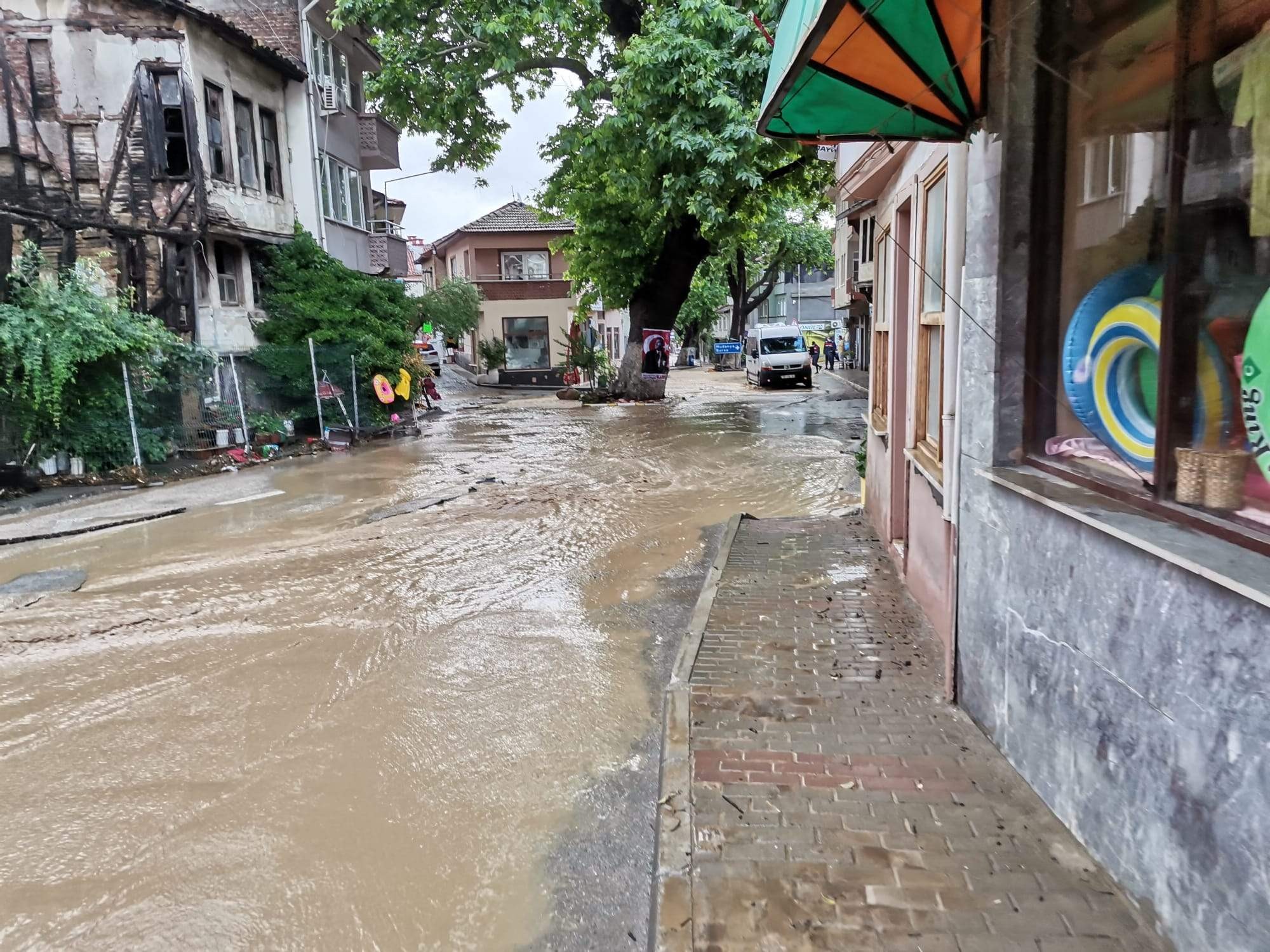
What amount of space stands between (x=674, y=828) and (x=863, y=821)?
78 cm

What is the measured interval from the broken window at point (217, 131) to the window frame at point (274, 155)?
1.40m

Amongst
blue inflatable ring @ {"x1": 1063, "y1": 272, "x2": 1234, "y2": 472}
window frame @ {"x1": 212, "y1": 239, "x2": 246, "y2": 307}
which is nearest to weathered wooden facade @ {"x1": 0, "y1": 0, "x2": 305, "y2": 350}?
window frame @ {"x1": 212, "y1": 239, "x2": 246, "y2": 307}

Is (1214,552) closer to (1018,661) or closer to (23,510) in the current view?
(1018,661)

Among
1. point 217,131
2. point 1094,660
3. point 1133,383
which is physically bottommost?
point 1094,660

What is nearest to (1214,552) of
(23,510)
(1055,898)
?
(1055,898)

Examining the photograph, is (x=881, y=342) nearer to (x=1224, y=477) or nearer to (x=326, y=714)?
(x=1224, y=477)

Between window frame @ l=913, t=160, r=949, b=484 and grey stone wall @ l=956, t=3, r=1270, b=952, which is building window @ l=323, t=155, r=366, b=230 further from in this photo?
grey stone wall @ l=956, t=3, r=1270, b=952

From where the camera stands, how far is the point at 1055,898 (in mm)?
2980

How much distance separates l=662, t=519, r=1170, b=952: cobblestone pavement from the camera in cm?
Result: 288

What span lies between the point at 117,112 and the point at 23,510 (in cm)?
881

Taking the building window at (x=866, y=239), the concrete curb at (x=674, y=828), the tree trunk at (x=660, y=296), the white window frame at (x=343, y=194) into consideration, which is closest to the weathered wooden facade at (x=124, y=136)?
the white window frame at (x=343, y=194)

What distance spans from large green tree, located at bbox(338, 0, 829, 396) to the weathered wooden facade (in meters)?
3.52

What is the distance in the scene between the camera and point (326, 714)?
517cm

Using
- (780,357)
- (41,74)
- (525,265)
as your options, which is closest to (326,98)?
(41,74)
